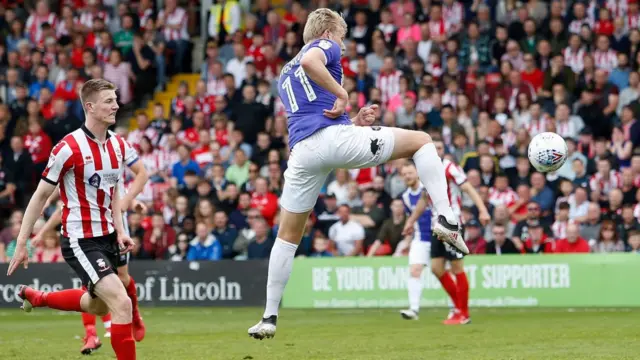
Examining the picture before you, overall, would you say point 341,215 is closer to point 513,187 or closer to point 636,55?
point 513,187

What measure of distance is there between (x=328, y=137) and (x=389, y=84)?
1394 centimetres

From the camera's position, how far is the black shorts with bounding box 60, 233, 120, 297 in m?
9.51

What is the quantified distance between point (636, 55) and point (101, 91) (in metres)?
14.6

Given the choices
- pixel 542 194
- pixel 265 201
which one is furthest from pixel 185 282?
pixel 542 194

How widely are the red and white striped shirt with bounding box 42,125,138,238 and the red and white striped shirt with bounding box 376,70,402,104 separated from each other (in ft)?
43.6

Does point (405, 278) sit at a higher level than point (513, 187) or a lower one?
lower

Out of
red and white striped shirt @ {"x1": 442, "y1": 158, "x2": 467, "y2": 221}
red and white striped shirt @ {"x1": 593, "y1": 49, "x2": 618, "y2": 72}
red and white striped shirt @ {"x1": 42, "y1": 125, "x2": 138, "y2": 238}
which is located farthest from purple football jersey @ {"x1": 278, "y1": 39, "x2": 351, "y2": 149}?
red and white striped shirt @ {"x1": 593, "y1": 49, "x2": 618, "y2": 72}

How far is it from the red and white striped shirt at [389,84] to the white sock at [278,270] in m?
13.2

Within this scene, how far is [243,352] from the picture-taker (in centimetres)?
1146

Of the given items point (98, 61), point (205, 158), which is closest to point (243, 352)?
point (205, 158)

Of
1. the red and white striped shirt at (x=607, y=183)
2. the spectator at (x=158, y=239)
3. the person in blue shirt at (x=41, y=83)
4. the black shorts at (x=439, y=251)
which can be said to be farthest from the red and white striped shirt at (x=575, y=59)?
the person in blue shirt at (x=41, y=83)

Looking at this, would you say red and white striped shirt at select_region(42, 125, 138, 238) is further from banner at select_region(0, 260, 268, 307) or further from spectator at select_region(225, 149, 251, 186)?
spectator at select_region(225, 149, 251, 186)

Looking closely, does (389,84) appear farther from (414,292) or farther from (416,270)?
(414,292)

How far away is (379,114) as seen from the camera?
73.8 feet
